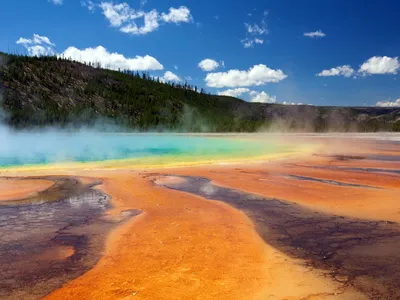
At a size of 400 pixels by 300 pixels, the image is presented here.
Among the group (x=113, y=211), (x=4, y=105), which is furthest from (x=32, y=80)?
(x=113, y=211)

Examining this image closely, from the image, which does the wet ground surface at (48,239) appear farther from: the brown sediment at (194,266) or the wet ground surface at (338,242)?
the wet ground surface at (338,242)

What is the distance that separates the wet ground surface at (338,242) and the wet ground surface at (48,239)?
296cm

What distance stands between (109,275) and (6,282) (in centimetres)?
122

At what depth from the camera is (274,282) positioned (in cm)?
454

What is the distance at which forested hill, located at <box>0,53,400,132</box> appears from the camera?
79.8 meters

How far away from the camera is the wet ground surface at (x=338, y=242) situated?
4.62m

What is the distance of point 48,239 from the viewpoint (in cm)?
609

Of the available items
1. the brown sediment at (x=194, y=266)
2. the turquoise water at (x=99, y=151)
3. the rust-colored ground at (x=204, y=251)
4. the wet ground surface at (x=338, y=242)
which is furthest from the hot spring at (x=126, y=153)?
the brown sediment at (x=194, y=266)

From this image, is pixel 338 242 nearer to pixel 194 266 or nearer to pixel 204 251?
pixel 204 251

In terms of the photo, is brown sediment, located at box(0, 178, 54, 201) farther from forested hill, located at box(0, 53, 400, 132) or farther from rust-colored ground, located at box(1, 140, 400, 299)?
forested hill, located at box(0, 53, 400, 132)

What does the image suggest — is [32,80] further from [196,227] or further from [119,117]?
[196,227]

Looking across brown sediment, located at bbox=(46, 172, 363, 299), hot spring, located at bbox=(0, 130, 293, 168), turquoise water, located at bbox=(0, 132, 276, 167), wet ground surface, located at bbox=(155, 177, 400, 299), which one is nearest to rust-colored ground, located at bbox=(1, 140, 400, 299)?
brown sediment, located at bbox=(46, 172, 363, 299)

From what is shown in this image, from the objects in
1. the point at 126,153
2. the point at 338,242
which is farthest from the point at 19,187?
the point at 126,153

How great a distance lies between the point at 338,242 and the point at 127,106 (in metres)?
Result: 109
